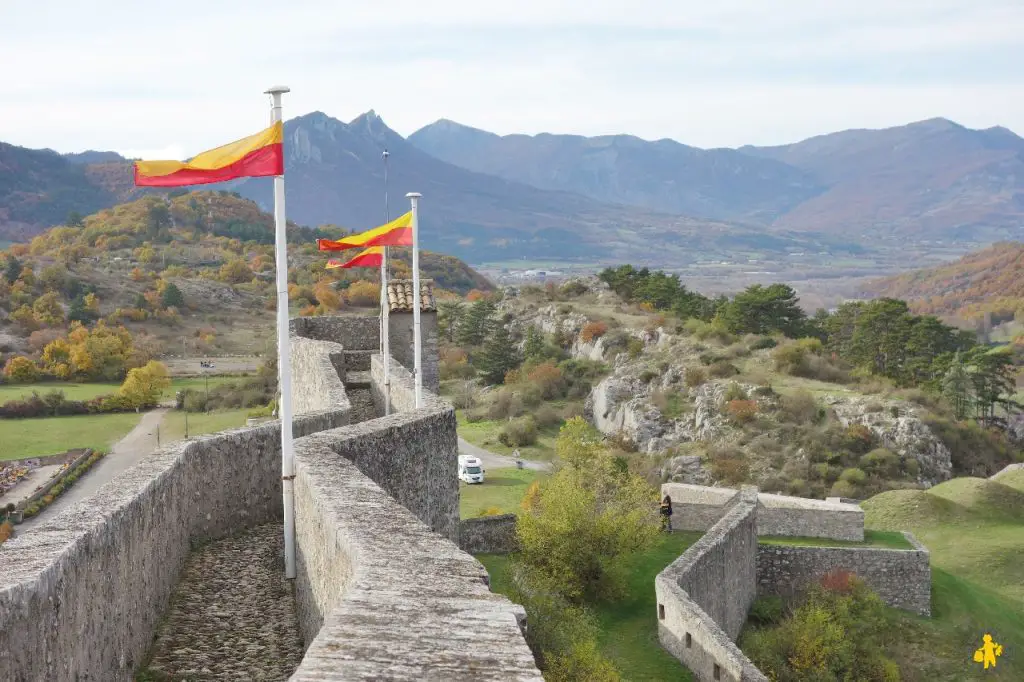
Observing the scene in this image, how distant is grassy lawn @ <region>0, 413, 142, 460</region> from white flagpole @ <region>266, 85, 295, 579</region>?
42.3 meters

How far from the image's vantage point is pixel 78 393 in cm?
6341

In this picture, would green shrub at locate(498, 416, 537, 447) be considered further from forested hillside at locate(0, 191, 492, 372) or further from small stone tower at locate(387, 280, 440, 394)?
small stone tower at locate(387, 280, 440, 394)

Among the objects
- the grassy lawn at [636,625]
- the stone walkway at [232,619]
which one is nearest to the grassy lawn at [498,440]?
the grassy lawn at [636,625]

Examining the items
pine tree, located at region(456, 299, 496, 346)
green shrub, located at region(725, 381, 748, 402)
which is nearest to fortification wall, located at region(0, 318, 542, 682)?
green shrub, located at region(725, 381, 748, 402)

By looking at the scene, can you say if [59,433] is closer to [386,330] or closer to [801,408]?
[801,408]

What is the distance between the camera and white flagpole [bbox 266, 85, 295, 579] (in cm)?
928

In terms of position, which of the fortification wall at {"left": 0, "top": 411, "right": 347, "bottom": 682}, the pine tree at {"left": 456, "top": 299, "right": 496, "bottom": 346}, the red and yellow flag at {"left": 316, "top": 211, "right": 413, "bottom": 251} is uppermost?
the red and yellow flag at {"left": 316, "top": 211, "right": 413, "bottom": 251}

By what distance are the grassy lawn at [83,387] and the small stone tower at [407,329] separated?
43947 millimetres

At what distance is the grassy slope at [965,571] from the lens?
25859mm

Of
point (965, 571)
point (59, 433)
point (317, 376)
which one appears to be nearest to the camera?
point (317, 376)

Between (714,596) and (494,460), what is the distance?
23329 mm

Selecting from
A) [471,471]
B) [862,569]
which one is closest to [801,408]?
[471,471]

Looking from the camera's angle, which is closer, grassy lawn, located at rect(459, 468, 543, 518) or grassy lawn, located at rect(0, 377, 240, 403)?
grassy lawn, located at rect(459, 468, 543, 518)

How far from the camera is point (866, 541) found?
2966cm
